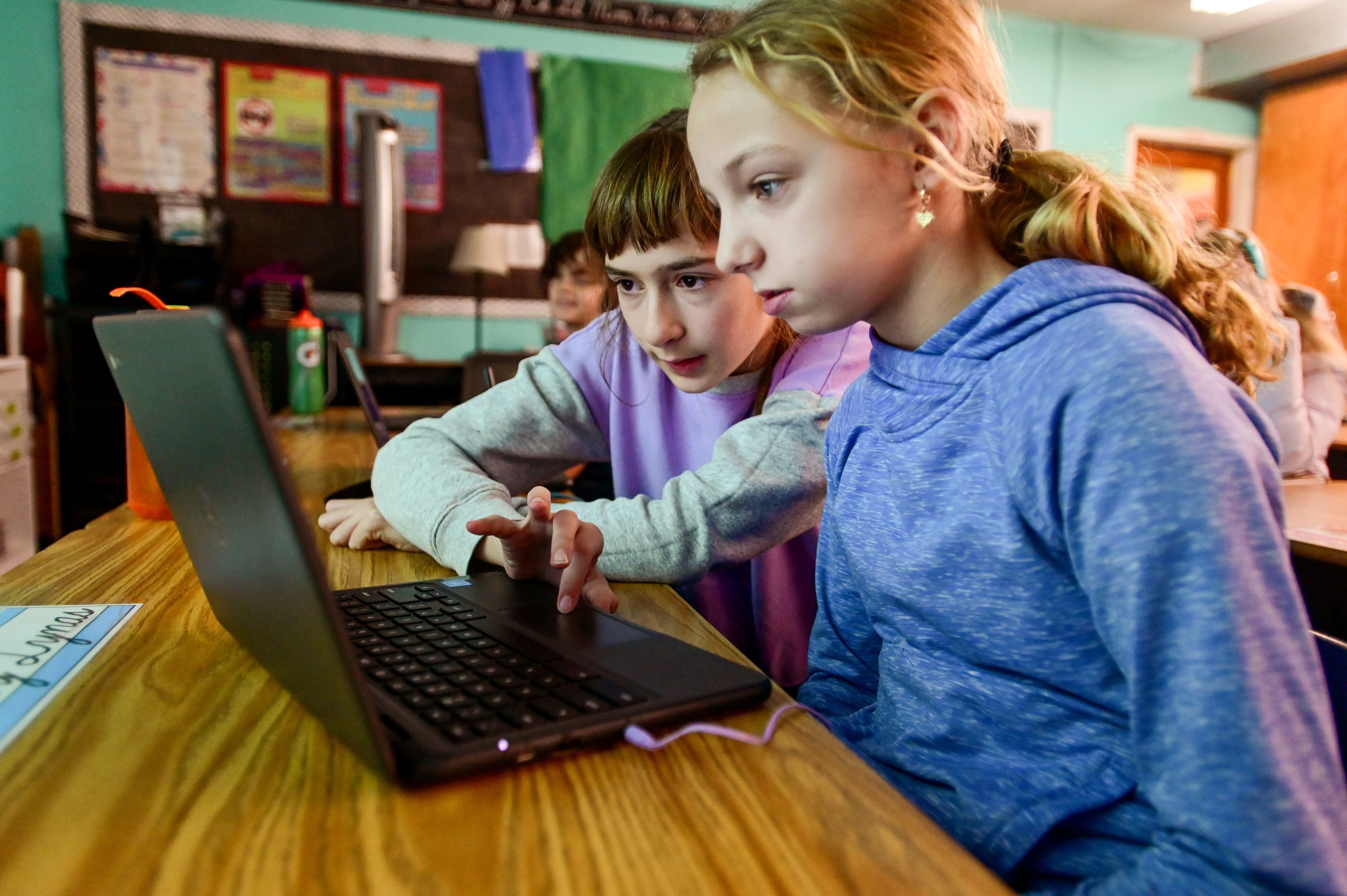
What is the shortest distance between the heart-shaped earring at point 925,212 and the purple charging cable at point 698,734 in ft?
1.23

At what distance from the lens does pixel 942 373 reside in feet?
2.14

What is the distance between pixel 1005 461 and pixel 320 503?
0.89 m

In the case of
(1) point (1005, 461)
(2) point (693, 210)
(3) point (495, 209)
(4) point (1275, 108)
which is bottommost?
(1) point (1005, 461)

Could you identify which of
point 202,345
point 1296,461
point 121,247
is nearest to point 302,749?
point 202,345

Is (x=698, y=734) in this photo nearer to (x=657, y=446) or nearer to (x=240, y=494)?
(x=240, y=494)

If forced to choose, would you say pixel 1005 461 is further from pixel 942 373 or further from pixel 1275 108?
pixel 1275 108

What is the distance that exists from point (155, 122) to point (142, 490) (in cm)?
326

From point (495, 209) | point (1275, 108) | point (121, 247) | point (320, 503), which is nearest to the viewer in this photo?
point (320, 503)

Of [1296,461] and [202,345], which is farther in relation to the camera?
[1296,461]

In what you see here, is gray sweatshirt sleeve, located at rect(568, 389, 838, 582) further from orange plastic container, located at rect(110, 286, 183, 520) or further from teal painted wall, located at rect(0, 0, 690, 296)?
teal painted wall, located at rect(0, 0, 690, 296)

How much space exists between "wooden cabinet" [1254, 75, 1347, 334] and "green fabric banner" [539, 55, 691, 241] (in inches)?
128

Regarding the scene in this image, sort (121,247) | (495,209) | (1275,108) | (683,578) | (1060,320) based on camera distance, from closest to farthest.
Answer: (1060,320) < (683,578) < (121,247) < (495,209) < (1275,108)

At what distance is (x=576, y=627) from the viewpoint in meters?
0.63

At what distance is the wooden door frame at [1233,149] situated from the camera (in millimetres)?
4848
